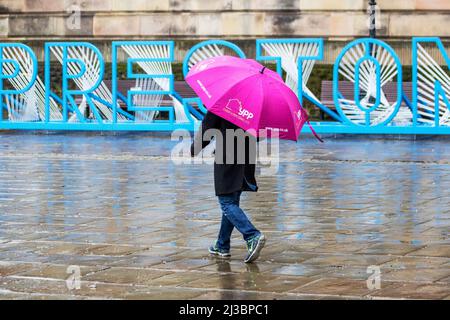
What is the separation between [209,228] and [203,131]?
186 cm

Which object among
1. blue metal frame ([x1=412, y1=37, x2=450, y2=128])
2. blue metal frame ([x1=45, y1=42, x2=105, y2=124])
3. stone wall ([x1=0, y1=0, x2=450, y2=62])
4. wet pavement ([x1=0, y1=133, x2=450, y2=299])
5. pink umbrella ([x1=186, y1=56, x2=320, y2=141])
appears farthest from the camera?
stone wall ([x1=0, y1=0, x2=450, y2=62])

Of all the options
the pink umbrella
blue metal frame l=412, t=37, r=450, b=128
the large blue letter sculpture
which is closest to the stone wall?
the large blue letter sculpture

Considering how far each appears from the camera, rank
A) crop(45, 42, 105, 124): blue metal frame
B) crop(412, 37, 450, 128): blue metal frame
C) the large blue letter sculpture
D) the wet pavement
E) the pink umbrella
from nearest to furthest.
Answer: the wet pavement → the pink umbrella → crop(412, 37, 450, 128): blue metal frame → the large blue letter sculpture → crop(45, 42, 105, 124): blue metal frame

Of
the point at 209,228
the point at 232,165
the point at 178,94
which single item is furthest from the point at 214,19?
the point at 232,165

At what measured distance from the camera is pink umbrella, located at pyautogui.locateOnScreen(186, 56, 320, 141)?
789 centimetres

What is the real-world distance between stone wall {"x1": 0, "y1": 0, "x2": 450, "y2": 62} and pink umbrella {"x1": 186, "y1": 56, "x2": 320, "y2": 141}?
1716 centimetres

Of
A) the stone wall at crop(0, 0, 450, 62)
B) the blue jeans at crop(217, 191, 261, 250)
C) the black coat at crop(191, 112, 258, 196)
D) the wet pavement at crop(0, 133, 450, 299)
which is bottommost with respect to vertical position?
the wet pavement at crop(0, 133, 450, 299)

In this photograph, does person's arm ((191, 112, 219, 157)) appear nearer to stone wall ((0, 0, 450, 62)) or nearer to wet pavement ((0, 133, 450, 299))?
wet pavement ((0, 133, 450, 299))

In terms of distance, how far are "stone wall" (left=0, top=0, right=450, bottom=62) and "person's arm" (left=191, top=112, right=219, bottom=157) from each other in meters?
17.3

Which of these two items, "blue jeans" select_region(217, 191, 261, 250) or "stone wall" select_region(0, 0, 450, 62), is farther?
"stone wall" select_region(0, 0, 450, 62)

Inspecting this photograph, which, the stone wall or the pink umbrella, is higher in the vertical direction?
the stone wall

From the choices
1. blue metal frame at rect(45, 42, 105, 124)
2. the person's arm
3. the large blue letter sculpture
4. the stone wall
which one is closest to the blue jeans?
the person's arm

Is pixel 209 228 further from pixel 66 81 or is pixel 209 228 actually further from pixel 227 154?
pixel 66 81
